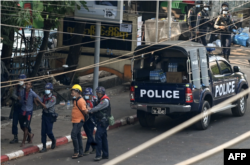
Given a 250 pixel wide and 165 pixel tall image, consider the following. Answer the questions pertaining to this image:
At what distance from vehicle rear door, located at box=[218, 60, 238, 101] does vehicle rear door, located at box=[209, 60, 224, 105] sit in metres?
0.20

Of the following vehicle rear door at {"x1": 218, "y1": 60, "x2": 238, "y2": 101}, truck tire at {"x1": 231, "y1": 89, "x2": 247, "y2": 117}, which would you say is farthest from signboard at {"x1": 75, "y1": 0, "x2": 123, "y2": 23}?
truck tire at {"x1": 231, "y1": 89, "x2": 247, "y2": 117}

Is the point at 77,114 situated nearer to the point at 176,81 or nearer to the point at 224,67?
the point at 176,81

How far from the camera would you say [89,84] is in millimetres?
15773

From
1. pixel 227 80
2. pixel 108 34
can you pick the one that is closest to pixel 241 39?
pixel 108 34

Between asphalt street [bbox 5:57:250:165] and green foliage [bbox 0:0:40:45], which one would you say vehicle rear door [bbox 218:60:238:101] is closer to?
asphalt street [bbox 5:57:250:165]

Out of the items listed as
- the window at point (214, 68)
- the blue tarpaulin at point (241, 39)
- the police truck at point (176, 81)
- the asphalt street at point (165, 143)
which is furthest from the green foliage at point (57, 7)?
the blue tarpaulin at point (241, 39)

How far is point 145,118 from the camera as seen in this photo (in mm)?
11328

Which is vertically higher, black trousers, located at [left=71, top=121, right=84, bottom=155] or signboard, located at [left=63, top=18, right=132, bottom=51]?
signboard, located at [left=63, top=18, right=132, bottom=51]

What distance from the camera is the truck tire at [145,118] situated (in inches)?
444

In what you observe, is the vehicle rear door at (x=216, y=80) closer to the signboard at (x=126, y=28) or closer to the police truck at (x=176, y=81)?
the police truck at (x=176, y=81)

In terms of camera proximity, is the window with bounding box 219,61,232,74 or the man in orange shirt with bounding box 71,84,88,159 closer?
the man in orange shirt with bounding box 71,84,88,159

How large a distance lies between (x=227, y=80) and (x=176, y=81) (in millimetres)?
1969

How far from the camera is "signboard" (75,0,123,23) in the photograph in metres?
11.8

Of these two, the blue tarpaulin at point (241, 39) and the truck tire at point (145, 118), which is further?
the blue tarpaulin at point (241, 39)
